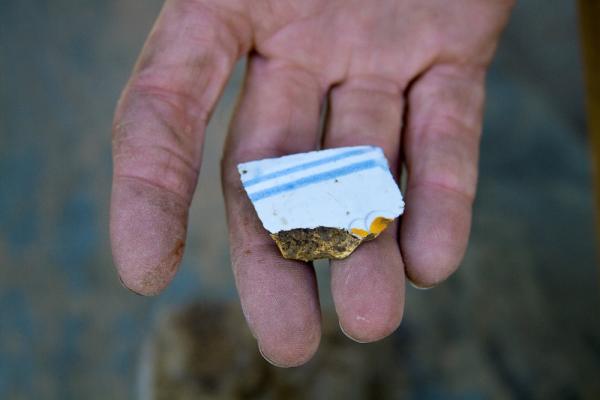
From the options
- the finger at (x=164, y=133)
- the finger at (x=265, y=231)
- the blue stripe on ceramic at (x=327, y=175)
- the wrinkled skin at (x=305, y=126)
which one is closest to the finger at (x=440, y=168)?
the wrinkled skin at (x=305, y=126)

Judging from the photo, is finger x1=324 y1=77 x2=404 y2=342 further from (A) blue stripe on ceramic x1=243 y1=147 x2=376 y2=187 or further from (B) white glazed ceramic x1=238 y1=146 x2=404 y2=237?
(A) blue stripe on ceramic x1=243 y1=147 x2=376 y2=187

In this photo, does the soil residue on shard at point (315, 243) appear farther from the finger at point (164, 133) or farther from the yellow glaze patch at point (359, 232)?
the finger at point (164, 133)

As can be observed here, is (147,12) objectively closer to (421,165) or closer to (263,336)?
(421,165)

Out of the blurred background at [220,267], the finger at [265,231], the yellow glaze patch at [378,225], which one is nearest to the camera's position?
the finger at [265,231]

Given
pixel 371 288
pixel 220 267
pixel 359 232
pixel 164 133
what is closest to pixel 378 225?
pixel 359 232

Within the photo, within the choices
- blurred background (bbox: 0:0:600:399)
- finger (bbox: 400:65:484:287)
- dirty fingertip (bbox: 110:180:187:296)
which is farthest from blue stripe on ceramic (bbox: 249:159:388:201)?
blurred background (bbox: 0:0:600:399)
